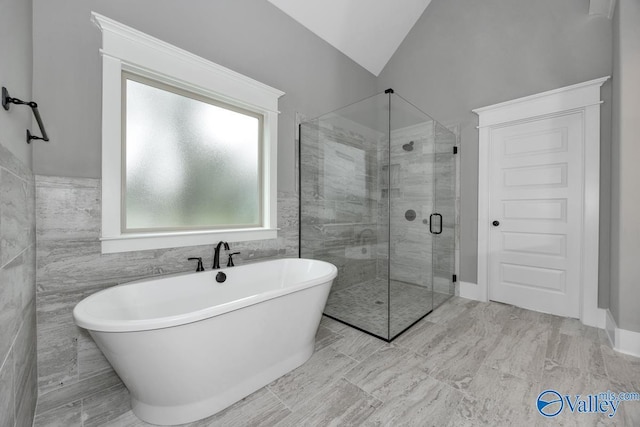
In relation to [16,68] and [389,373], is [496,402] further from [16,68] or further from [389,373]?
[16,68]

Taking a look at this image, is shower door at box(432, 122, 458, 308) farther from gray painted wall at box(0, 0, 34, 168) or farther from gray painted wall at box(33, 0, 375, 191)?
gray painted wall at box(0, 0, 34, 168)

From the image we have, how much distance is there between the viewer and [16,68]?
3.56ft

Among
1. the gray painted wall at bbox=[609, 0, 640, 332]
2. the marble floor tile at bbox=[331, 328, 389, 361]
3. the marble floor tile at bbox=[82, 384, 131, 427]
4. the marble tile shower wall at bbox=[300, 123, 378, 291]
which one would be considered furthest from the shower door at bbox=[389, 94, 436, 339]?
the marble floor tile at bbox=[82, 384, 131, 427]

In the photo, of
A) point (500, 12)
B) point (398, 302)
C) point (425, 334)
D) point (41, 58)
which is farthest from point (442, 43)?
point (41, 58)

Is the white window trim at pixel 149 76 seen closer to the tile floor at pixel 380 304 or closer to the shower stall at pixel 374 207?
the shower stall at pixel 374 207

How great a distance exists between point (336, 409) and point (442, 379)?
0.70m

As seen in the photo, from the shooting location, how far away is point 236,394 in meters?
1.41

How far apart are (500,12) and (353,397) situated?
3.89 m

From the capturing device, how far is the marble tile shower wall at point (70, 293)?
1366 millimetres

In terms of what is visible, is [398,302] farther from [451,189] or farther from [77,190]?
[77,190]

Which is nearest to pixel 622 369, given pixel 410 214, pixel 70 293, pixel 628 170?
pixel 628 170

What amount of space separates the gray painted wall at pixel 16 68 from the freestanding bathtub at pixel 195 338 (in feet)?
2.44

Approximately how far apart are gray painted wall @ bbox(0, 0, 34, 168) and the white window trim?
0.31 meters

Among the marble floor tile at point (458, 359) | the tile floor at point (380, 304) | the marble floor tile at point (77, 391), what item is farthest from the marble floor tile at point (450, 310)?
the marble floor tile at point (77, 391)
